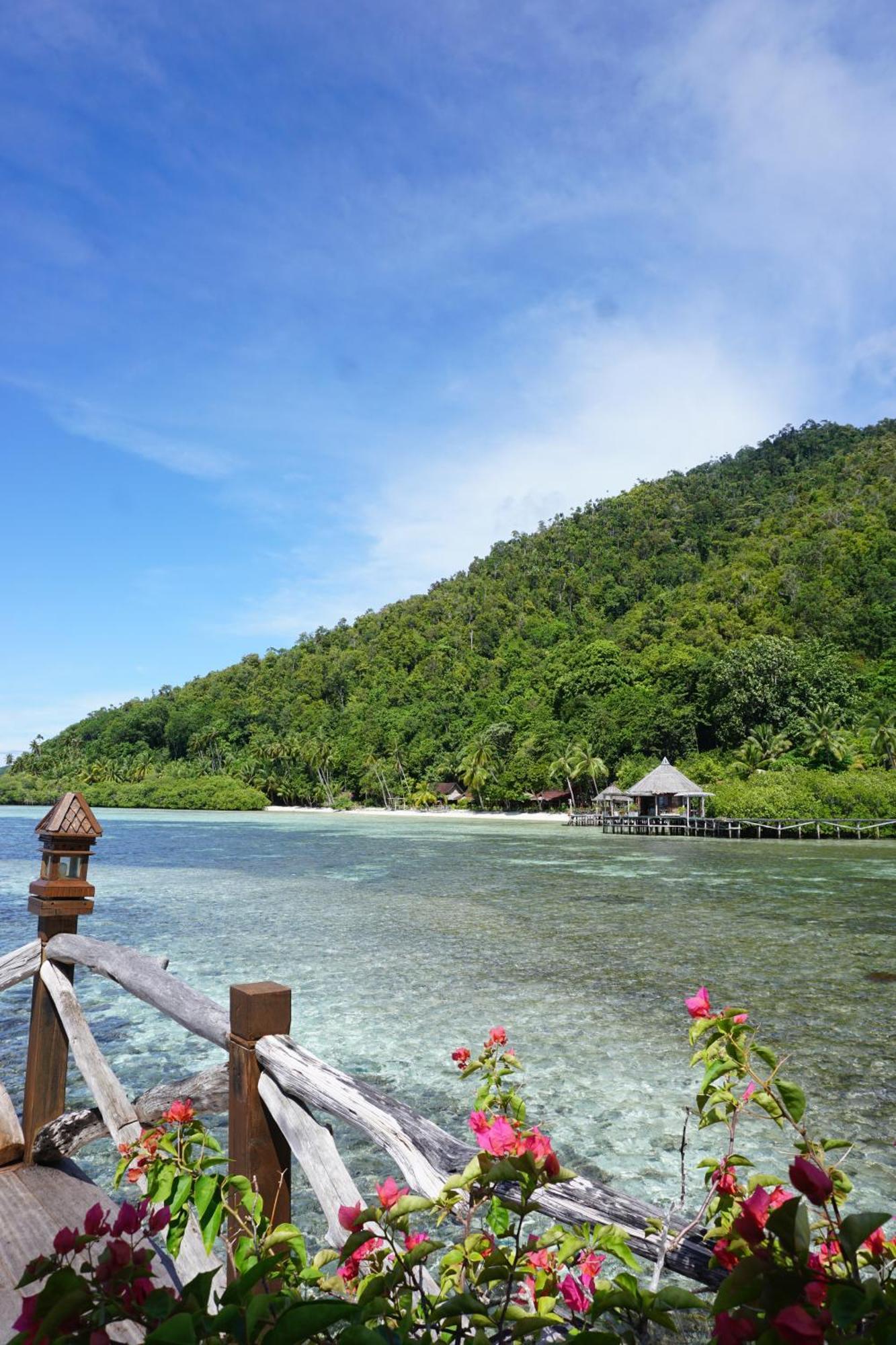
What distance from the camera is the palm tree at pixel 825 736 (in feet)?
157

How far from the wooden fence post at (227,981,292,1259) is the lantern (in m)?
1.49

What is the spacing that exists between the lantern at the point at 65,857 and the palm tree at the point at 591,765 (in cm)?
5604

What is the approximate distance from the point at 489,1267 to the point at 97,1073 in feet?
6.81

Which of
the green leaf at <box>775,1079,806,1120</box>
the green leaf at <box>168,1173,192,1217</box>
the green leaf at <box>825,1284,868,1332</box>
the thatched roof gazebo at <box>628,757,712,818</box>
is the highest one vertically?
the green leaf at <box>825,1284,868,1332</box>

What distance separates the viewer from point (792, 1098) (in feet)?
4.73

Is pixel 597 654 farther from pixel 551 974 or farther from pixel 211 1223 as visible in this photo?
pixel 211 1223

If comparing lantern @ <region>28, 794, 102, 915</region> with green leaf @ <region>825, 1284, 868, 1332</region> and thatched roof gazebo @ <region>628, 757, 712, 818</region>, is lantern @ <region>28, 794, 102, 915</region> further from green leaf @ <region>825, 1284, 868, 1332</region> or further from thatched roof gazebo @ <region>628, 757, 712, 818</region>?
thatched roof gazebo @ <region>628, 757, 712, 818</region>

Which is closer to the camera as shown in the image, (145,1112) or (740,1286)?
(740,1286)

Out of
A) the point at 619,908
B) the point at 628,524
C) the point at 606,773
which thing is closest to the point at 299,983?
the point at 619,908

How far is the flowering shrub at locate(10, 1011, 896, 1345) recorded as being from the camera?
33.9 inches

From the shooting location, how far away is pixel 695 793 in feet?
137

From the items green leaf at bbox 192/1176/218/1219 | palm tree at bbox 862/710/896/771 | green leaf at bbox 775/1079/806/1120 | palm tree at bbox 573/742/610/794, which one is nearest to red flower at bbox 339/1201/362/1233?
green leaf at bbox 192/1176/218/1219

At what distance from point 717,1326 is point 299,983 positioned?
32.3 ft

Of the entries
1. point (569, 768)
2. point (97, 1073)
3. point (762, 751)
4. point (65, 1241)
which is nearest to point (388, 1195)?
point (65, 1241)
